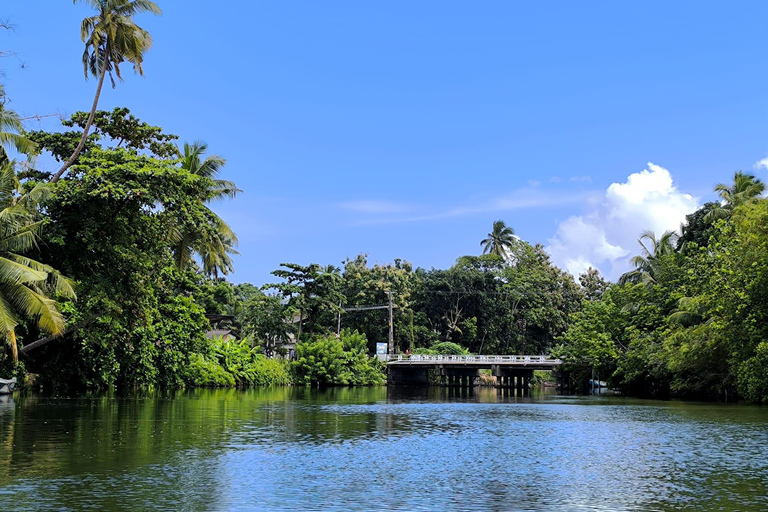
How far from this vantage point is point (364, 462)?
14852 millimetres

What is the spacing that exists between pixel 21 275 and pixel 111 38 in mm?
12008

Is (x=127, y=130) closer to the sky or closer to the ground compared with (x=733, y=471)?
closer to the sky

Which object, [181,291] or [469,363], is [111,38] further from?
[469,363]

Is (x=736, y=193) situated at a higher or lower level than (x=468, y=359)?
higher

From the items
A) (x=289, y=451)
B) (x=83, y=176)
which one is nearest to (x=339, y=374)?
(x=83, y=176)

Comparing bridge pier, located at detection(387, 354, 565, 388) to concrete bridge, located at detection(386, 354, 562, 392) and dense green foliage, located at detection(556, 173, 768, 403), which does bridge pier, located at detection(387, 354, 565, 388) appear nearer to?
concrete bridge, located at detection(386, 354, 562, 392)

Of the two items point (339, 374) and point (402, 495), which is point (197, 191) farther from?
point (339, 374)

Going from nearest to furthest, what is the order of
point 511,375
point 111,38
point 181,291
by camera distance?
point 111,38 → point 181,291 → point 511,375

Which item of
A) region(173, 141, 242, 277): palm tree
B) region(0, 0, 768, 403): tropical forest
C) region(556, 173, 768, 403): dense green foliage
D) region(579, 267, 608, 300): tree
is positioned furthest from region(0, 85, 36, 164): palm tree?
region(579, 267, 608, 300): tree

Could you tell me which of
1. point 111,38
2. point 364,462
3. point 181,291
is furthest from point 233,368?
point 364,462

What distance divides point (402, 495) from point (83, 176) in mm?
21339

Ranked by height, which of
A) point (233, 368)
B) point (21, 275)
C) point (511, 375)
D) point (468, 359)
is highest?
point (21, 275)

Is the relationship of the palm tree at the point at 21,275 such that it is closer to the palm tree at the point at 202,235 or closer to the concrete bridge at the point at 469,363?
the palm tree at the point at 202,235

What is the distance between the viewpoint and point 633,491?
39.6 ft
